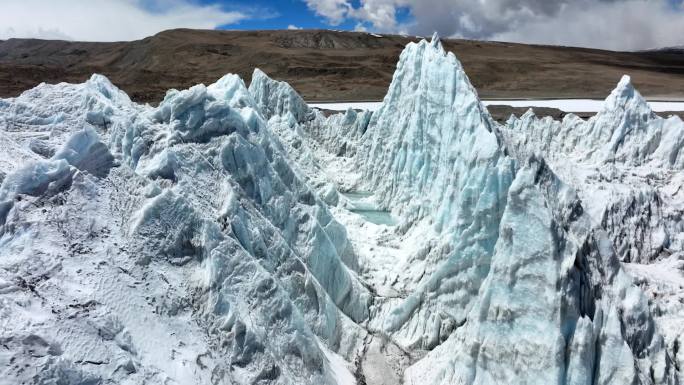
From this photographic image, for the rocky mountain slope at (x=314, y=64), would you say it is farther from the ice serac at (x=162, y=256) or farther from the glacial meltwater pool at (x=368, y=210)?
the ice serac at (x=162, y=256)

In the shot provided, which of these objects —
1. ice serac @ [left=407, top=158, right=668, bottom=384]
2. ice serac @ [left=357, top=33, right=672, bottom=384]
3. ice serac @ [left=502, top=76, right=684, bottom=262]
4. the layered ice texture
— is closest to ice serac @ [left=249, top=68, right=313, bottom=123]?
ice serac @ [left=357, top=33, right=672, bottom=384]

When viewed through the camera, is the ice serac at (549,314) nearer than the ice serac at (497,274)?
Yes

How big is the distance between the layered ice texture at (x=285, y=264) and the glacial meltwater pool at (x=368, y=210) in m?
1.90

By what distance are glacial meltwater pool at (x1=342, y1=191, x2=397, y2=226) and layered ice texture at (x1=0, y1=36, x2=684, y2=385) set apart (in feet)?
6.24

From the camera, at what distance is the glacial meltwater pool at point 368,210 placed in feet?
69.7

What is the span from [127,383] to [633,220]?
57.0 ft

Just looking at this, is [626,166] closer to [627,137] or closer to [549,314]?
[627,137]

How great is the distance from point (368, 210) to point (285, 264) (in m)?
10.1

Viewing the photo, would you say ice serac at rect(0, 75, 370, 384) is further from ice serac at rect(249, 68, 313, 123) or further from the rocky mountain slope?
the rocky mountain slope

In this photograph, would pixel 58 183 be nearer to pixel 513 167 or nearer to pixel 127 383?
pixel 127 383

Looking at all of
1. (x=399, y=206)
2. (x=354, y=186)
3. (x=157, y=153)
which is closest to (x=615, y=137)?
(x=399, y=206)

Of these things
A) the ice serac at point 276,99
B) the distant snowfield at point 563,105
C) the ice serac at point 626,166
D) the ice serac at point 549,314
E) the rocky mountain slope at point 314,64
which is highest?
the rocky mountain slope at point 314,64

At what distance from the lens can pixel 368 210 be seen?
2295cm

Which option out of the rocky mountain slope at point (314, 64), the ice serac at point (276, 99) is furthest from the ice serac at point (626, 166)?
the rocky mountain slope at point (314, 64)
